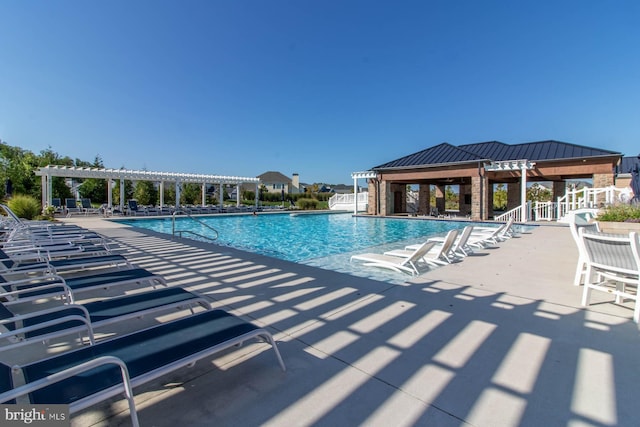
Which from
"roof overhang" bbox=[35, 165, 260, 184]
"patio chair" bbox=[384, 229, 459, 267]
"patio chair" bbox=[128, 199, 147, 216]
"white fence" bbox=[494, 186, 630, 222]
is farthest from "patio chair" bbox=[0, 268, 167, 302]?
"roof overhang" bbox=[35, 165, 260, 184]

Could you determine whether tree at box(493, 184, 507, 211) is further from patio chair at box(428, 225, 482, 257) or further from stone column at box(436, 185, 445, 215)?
patio chair at box(428, 225, 482, 257)

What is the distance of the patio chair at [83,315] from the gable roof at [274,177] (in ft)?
189

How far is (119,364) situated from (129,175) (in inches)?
1005

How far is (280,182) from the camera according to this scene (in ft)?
196

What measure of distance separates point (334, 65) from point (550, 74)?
1283 centimetres

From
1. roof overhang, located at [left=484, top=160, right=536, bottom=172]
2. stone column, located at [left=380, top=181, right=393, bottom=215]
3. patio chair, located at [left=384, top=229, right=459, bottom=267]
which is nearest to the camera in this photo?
patio chair, located at [left=384, top=229, right=459, bottom=267]

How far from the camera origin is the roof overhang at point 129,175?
2050cm

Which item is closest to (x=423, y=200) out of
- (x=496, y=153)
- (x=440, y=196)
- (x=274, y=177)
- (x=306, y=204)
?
(x=440, y=196)

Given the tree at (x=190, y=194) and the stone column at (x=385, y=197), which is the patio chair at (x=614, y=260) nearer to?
the stone column at (x=385, y=197)

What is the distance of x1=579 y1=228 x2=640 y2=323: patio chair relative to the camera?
3.44m

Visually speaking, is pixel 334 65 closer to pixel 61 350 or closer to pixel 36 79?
pixel 36 79

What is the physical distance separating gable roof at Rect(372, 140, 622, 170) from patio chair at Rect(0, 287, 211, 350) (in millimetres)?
19834

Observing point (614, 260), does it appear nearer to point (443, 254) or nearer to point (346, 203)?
point (443, 254)

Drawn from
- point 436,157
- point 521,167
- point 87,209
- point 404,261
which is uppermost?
point 436,157
